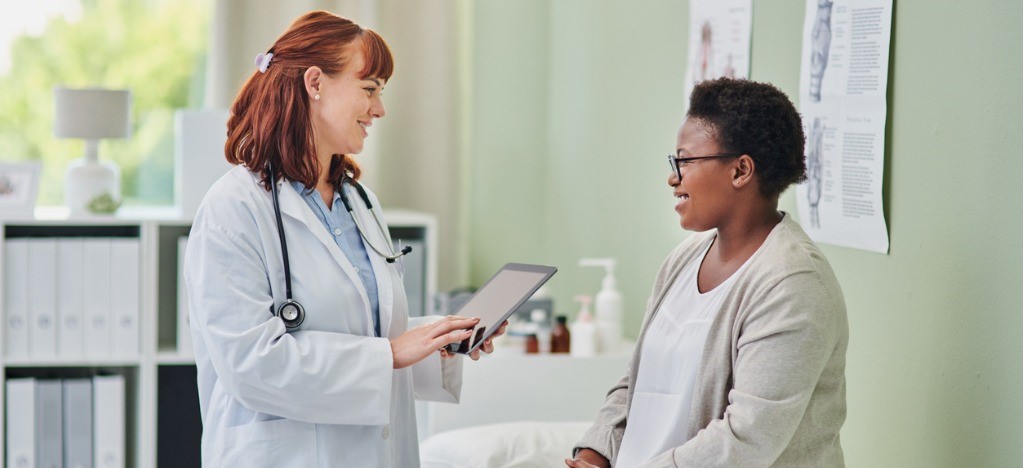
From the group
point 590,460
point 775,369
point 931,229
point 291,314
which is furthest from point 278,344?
point 931,229

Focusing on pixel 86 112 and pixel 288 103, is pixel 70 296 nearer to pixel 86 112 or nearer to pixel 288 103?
pixel 86 112

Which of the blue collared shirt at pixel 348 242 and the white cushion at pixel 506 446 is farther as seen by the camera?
the white cushion at pixel 506 446

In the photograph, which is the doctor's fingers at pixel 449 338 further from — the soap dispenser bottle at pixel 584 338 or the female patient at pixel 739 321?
the soap dispenser bottle at pixel 584 338

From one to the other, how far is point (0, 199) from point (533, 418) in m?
1.65

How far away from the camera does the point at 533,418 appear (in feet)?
8.44

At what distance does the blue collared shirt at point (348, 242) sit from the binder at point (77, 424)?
66.1 inches

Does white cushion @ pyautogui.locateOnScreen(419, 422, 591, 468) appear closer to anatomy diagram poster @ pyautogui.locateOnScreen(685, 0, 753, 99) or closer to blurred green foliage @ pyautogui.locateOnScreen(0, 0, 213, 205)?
anatomy diagram poster @ pyautogui.locateOnScreen(685, 0, 753, 99)

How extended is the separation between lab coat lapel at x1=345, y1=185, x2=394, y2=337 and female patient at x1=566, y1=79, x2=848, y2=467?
0.39 metres

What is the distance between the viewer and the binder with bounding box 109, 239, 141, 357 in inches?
117

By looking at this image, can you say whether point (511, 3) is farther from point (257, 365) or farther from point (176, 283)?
point (257, 365)

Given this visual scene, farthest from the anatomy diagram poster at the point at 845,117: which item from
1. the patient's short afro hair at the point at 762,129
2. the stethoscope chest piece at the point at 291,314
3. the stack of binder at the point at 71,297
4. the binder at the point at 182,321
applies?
the stack of binder at the point at 71,297

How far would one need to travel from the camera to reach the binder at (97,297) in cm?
297

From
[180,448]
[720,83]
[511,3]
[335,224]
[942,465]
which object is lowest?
[180,448]

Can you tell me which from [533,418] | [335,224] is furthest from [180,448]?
[335,224]
